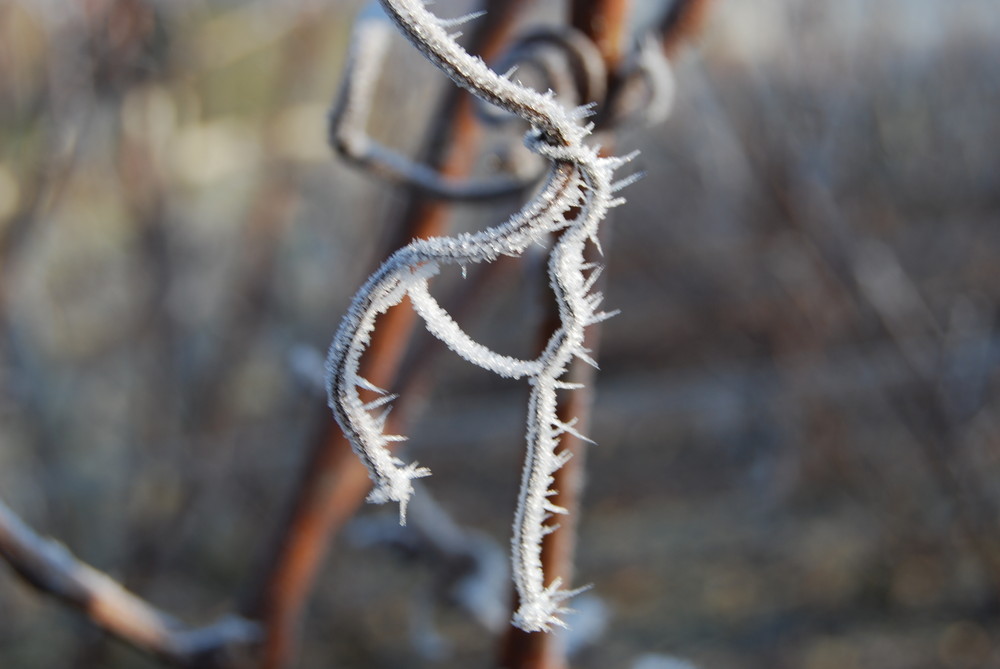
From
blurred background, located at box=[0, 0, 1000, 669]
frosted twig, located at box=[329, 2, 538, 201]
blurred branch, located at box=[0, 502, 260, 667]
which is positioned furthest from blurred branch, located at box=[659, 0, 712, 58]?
blurred branch, located at box=[0, 502, 260, 667]

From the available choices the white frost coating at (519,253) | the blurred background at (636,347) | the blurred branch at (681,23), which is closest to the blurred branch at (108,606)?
the blurred background at (636,347)

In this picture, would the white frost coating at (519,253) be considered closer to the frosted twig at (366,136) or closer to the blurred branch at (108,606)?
the frosted twig at (366,136)

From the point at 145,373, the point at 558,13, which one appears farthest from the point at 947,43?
the point at 145,373

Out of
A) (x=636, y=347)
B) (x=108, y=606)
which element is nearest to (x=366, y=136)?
(x=108, y=606)

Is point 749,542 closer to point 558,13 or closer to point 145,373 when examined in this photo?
point 558,13

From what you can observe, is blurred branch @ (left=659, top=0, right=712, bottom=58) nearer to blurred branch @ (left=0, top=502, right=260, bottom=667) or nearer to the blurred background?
the blurred background

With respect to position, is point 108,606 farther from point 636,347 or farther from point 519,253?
point 636,347

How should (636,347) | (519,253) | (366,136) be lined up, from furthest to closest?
(636,347), (366,136), (519,253)
